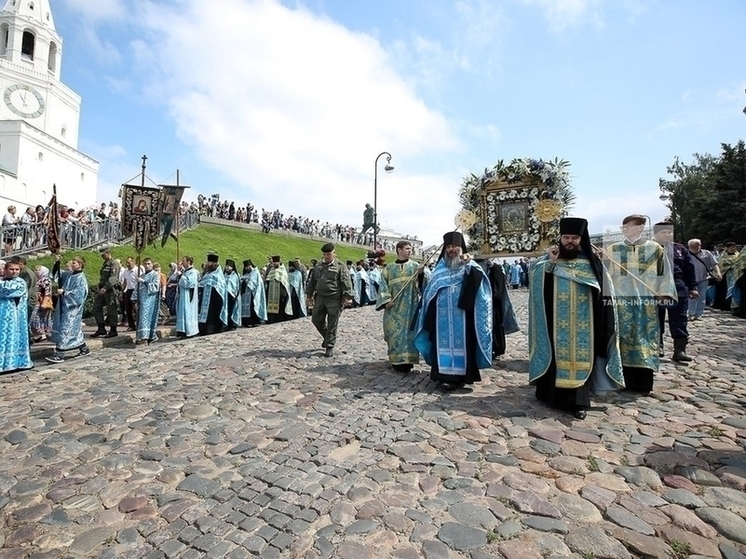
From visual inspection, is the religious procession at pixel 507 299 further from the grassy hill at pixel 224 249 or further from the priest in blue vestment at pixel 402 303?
the grassy hill at pixel 224 249

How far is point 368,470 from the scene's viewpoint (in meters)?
3.77

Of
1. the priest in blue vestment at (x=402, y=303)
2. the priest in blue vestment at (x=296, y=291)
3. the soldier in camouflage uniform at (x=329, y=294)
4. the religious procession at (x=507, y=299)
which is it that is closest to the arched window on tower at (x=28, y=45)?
the priest in blue vestment at (x=296, y=291)

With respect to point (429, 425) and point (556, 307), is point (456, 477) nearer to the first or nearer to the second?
point (429, 425)

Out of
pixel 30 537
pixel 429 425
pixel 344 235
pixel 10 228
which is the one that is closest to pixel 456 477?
pixel 429 425

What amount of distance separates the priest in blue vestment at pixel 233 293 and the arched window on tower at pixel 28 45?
54.1 m

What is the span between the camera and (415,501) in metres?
3.29

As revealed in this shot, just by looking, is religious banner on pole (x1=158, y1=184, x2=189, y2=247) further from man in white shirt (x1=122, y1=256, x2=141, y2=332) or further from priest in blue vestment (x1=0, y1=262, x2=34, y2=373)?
priest in blue vestment (x1=0, y1=262, x2=34, y2=373)

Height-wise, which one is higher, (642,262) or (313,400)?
(642,262)

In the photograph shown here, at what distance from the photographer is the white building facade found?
1665 inches

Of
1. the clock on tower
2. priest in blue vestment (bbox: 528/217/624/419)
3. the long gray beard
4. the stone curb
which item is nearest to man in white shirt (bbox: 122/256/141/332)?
the stone curb

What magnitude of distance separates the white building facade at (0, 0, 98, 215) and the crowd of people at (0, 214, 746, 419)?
40066 mm

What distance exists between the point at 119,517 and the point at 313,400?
8.72ft

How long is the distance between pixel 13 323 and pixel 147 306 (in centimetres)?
299

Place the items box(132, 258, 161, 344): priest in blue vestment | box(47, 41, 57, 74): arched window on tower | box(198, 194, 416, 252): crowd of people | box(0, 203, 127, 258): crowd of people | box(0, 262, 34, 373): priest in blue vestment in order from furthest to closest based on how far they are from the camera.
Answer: box(47, 41, 57, 74): arched window on tower
box(198, 194, 416, 252): crowd of people
box(0, 203, 127, 258): crowd of people
box(132, 258, 161, 344): priest in blue vestment
box(0, 262, 34, 373): priest in blue vestment
